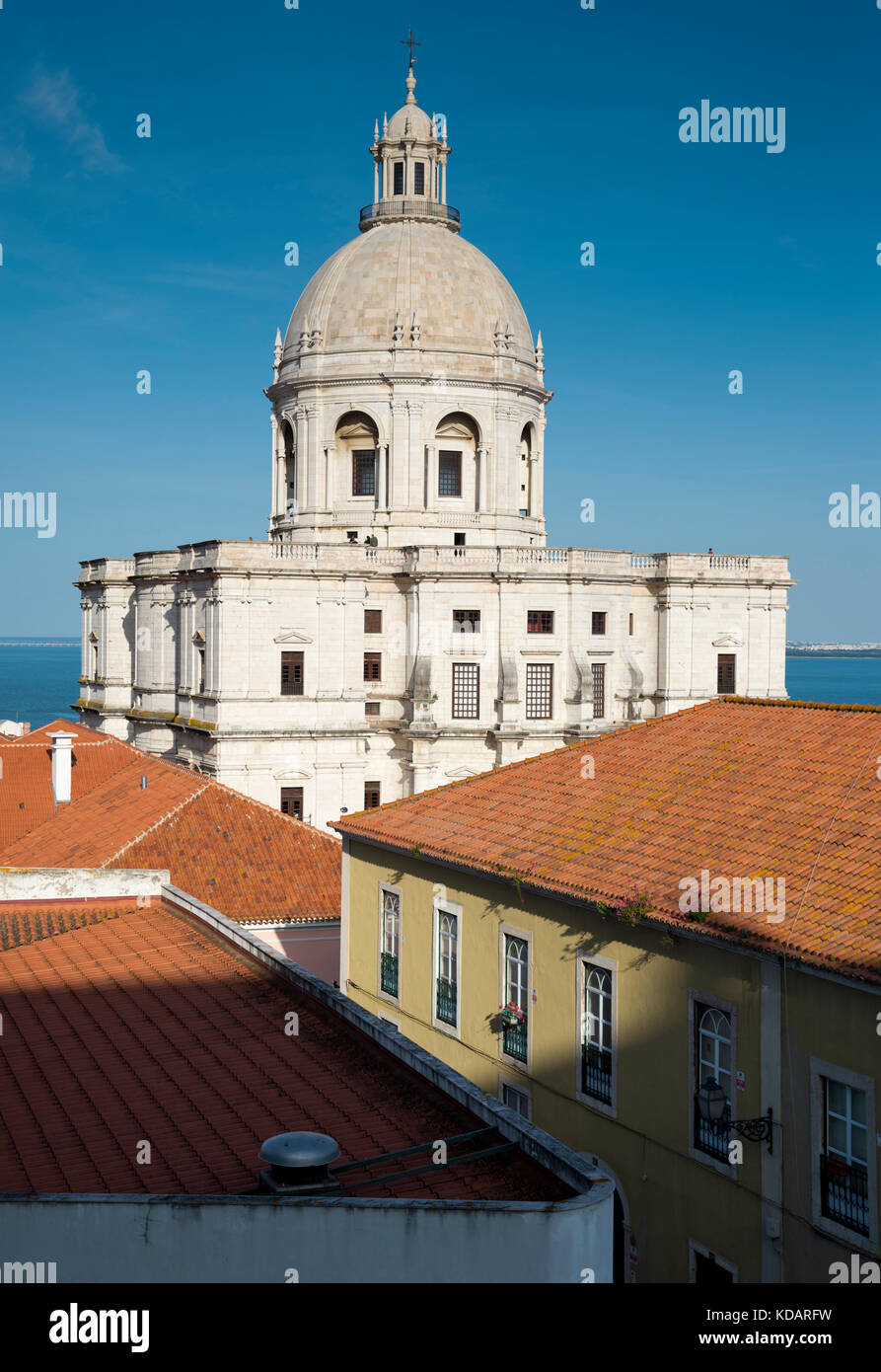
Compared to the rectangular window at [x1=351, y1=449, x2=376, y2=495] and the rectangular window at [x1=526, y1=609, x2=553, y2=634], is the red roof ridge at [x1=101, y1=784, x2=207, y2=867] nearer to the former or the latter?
the rectangular window at [x1=526, y1=609, x2=553, y2=634]

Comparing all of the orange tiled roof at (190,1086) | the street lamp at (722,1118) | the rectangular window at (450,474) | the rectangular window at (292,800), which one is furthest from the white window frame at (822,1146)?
the rectangular window at (450,474)

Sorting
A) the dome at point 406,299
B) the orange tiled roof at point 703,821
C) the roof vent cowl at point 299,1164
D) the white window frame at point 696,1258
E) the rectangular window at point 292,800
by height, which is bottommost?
the white window frame at point 696,1258

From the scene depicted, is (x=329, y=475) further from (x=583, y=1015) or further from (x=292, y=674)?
(x=583, y=1015)

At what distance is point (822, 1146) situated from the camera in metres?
14.6

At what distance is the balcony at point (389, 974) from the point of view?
23031 millimetres

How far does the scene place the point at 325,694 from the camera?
5394 cm

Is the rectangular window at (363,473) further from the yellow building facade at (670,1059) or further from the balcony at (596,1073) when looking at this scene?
the balcony at (596,1073)

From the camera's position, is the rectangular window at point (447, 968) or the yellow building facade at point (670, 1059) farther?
the rectangular window at point (447, 968)

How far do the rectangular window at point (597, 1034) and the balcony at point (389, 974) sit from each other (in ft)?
17.7

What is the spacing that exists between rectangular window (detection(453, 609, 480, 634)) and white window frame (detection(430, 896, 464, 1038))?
34.3 metres

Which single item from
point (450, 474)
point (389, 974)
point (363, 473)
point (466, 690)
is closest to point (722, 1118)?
point (389, 974)
